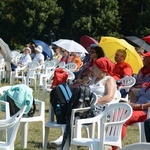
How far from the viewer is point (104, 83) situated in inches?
296

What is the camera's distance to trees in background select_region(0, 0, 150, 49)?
3944 cm

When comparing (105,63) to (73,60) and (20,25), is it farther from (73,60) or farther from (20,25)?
(20,25)

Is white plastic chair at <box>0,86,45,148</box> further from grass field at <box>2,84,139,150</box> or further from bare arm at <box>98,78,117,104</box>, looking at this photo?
bare arm at <box>98,78,117,104</box>

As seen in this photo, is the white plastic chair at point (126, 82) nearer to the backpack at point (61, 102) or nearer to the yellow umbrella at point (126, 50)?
the yellow umbrella at point (126, 50)

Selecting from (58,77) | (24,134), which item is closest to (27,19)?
(58,77)

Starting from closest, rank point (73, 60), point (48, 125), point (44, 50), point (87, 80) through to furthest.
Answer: point (48, 125) < point (87, 80) < point (73, 60) < point (44, 50)

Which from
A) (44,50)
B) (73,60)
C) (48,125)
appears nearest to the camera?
(48,125)

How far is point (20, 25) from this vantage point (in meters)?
41.0

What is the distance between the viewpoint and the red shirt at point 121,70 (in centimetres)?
1109

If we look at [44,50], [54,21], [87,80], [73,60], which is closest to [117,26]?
[54,21]

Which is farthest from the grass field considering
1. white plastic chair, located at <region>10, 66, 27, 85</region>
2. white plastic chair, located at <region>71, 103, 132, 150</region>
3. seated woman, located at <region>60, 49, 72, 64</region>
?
white plastic chair, located at <region>10, 66, 27, 85</region>

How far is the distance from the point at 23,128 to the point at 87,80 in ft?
4.75

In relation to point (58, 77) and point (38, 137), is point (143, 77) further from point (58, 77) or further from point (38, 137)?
point (38, 137)

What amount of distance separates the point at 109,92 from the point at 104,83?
17 centimetres
